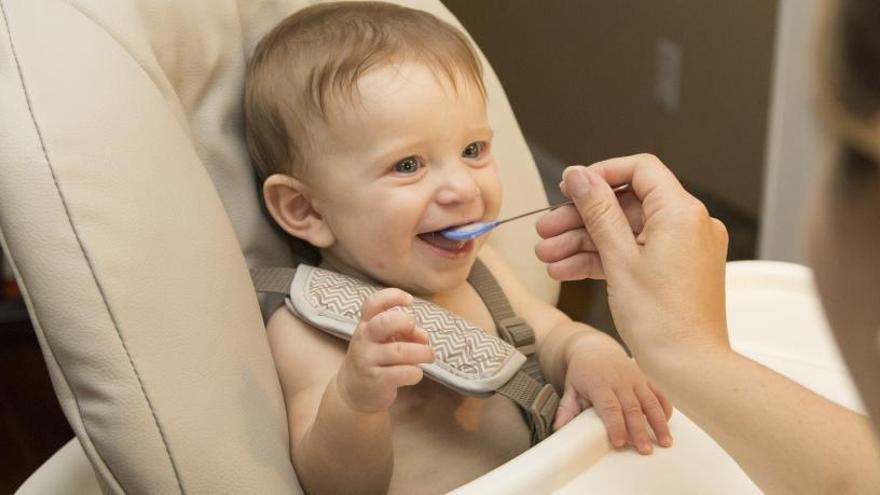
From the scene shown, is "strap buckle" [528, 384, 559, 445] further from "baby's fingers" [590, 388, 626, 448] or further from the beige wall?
the beige wall

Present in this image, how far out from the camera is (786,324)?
3.44 ft

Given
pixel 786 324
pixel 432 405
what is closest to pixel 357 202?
pixel 432 405

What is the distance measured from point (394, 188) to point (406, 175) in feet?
0.06

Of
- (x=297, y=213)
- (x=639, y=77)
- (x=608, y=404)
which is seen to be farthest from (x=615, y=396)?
(x=639, y=77)

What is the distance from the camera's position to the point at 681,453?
2.89 feet

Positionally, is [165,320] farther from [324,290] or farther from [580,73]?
[580,73]

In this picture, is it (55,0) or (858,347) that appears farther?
(55,0)

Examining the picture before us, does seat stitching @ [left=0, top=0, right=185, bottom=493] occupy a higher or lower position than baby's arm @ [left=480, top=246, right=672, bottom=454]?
higher

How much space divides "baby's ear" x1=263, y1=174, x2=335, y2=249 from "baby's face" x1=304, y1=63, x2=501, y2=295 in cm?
1

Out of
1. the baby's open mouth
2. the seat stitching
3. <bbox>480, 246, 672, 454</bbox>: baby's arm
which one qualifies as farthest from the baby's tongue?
the seat stitching

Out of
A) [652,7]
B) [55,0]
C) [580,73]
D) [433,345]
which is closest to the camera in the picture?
[55,0]

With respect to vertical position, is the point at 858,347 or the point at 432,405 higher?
the point at 858,347

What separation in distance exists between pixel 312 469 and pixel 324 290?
0.57ft

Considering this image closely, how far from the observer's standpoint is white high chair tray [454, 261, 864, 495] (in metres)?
0.83
